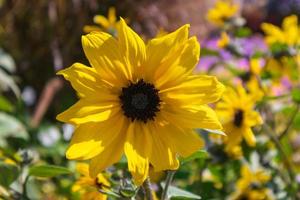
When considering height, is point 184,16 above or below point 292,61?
above

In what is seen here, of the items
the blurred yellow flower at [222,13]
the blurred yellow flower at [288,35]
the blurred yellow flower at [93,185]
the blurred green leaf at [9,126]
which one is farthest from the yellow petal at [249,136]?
the blurred green leaf at [9,126]

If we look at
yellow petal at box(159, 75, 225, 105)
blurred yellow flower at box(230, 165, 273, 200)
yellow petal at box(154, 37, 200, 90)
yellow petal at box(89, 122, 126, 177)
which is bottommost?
blurred yellow flower at box(230, 165, 273, 200)

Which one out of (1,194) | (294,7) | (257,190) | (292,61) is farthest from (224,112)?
(294,7)

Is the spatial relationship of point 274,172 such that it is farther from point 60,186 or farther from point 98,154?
point 98,154

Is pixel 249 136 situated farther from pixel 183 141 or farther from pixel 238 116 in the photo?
pixel 183 141

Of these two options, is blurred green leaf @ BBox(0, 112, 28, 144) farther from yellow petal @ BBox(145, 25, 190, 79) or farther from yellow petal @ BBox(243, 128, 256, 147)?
yellow petal @ BBox(145, 25, 190, 79)

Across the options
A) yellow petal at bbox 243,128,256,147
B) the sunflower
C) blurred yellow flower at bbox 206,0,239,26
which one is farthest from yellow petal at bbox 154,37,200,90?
blurred yellow flower at bbox 206,0,239,26
